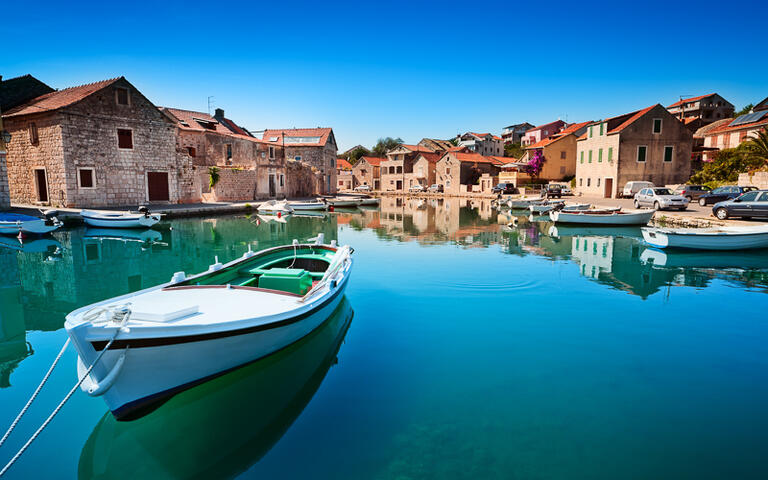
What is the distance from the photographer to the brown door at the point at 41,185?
25656mm

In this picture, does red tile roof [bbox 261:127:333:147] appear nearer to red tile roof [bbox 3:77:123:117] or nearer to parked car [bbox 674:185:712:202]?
red tile roof [bbox 3:77:123:117]

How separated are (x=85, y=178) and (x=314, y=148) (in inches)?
1042

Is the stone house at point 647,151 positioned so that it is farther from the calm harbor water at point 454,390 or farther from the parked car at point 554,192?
the calm harbor water at point 454,390

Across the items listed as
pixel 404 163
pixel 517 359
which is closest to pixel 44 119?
pixel 517 359

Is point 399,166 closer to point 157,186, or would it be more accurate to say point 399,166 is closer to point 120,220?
point 157,186

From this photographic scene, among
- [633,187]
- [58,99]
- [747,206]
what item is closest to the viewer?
[747,206]

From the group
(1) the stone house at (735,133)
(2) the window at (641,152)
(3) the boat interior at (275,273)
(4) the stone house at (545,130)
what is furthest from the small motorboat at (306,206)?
(4) the stone house at (545,130)

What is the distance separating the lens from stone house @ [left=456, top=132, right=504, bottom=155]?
7875 cm

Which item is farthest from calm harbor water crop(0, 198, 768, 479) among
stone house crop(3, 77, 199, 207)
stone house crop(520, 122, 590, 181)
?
stone house crop(520, 122, 590, 181)

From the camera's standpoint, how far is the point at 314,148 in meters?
48.9

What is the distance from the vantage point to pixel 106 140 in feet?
85.4

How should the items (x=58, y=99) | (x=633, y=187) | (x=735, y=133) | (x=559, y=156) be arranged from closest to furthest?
(x=58, y=99) → (x=633, y=187) → (x=735, y=133) → (x=559, y=156)

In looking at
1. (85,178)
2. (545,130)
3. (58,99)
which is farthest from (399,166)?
(58,99)

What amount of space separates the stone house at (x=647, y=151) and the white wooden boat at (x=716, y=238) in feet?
72.4
